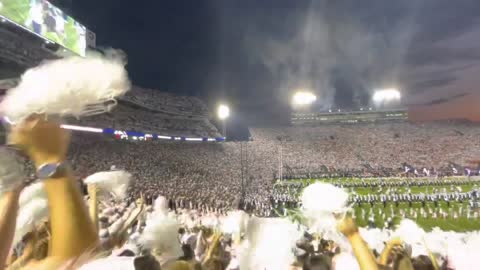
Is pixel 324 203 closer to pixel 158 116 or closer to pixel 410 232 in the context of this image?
pixel 410 232

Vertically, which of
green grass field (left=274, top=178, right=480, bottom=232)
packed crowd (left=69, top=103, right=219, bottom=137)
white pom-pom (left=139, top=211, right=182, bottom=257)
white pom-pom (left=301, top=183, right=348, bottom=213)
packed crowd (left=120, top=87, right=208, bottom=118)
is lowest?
green grass field (left=274, top=178, right=480, bottom=232)

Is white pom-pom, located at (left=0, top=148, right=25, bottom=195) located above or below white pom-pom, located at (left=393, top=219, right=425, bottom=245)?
above

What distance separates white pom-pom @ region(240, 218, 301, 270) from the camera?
122 inches

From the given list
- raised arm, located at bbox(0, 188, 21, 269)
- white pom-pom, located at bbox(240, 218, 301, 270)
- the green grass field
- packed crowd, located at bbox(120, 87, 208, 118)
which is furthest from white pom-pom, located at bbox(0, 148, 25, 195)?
packed crowd, located at bbox(120, 87, 208, 118)

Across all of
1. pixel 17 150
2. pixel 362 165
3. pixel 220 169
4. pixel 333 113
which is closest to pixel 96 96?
pixel 17 150

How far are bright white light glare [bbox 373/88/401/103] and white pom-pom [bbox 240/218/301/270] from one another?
265ft

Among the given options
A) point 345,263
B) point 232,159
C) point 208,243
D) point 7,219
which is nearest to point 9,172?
point 7,219

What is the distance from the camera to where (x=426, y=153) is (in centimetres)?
5559

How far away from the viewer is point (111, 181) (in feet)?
7.18

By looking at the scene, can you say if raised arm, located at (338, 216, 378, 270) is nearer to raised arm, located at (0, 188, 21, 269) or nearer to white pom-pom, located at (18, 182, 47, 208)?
raised arm, located at (0, 188, 21, 269)

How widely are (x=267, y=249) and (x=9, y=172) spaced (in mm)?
2277

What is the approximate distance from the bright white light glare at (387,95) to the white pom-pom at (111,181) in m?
82.0

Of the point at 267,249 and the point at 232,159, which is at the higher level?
the point at 232,159

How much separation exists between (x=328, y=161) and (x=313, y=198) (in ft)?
172
